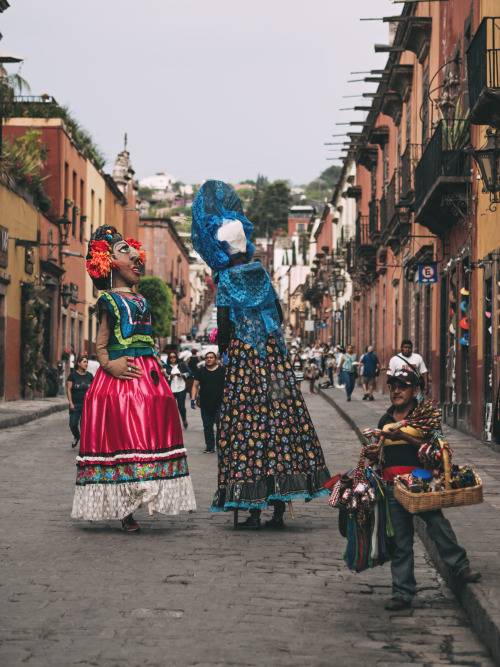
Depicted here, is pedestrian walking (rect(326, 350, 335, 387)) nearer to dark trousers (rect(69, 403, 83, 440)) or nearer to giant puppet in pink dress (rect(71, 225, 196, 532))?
dark trousers (rect(69, 403, 83, 440))

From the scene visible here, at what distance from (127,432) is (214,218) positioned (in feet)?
5.61

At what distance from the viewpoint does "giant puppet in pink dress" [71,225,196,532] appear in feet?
26.5

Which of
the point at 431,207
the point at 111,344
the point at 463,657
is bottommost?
the point at 463,657

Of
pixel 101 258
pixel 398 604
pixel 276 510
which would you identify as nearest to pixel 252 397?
pixel 276 510

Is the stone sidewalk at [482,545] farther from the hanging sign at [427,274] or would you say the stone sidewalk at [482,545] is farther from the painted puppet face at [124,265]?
the hanging sign at [427,274]

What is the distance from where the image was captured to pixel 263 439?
820 centimetres

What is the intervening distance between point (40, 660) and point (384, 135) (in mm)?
30015

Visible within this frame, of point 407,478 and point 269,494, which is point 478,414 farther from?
point 407,478

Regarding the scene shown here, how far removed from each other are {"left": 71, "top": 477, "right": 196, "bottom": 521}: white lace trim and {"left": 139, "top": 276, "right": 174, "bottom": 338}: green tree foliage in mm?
58535

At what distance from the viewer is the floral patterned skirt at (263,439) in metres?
8.12

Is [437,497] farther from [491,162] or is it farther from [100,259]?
[491,162]

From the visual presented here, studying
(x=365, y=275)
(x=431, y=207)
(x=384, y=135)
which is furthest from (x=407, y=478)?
(x=365, y=275)

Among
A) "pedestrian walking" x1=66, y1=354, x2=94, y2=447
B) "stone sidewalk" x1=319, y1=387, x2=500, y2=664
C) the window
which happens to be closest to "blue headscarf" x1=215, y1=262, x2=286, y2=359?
"stone sidewalk" x1=319, y1=387, x2=500, y2=664

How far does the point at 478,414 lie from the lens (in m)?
17.0
